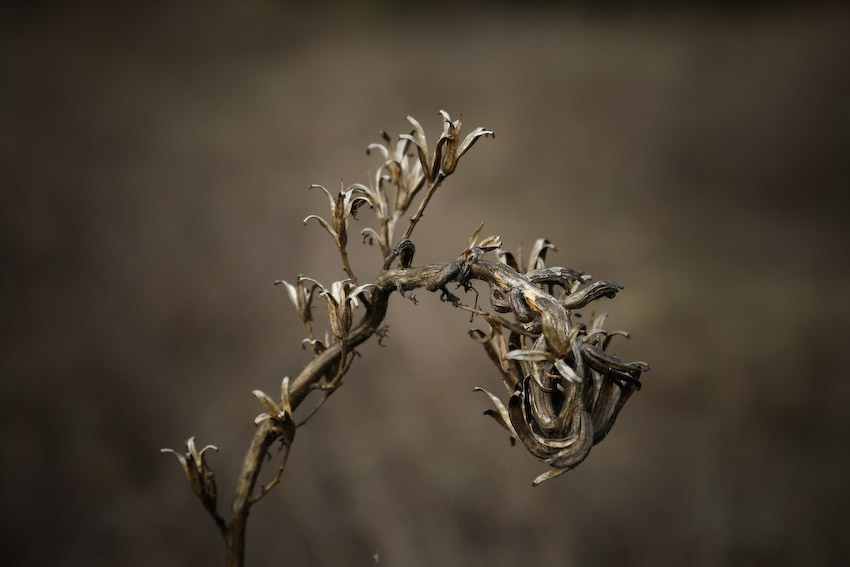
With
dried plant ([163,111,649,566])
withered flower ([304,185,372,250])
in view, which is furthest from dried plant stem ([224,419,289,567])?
withered flower ([304,185,372,250])

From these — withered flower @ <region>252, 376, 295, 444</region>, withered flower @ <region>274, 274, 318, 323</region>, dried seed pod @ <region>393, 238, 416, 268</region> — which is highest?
withered flower @ <region>274, 274, 318, 323</region>

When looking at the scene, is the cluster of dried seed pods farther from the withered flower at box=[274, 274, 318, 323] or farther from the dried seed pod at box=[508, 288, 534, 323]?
the withered flower at box=[274, 274, 318, 323]

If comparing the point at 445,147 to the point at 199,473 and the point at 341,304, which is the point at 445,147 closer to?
the point at 341,304

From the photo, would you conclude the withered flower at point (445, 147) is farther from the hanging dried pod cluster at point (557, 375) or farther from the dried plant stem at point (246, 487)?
the dried plant stem at point (246, 487)

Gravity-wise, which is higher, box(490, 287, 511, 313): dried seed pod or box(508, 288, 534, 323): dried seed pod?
box(490, 287, 511, 313): dried seed pod

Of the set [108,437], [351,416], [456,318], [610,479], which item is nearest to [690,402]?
[610,479]

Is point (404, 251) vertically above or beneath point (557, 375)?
above

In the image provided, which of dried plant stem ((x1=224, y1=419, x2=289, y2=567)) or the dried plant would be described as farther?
dried plant stem ((x1=224, y1=419, x2=289, y2=567))

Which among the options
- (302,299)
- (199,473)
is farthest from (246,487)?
(302,299)

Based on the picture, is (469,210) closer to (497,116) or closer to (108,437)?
(497,116)
